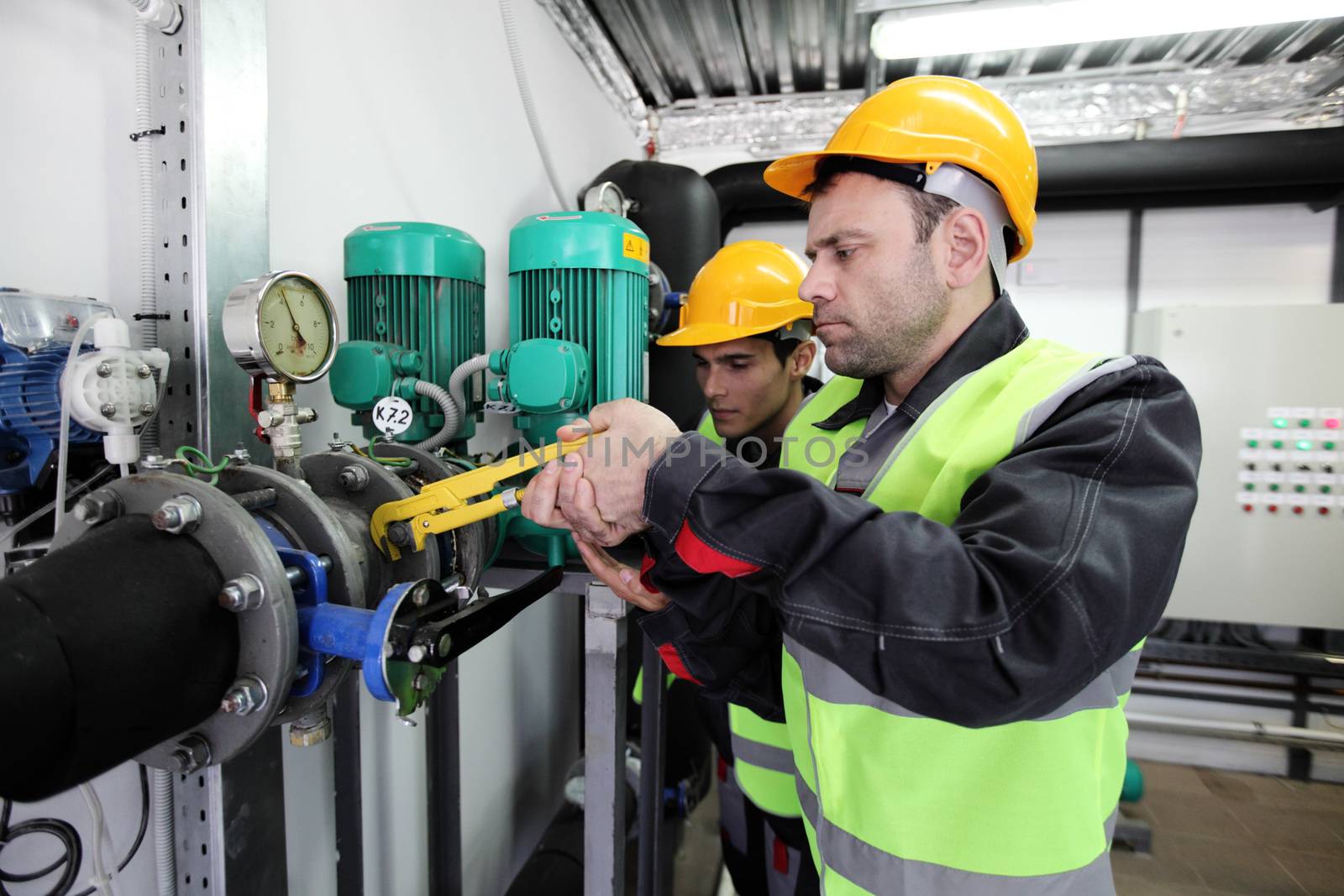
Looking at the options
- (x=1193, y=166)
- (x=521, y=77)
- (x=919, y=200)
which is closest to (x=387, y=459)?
(x=919, y=200)

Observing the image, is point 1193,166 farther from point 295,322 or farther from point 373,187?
point 295,322

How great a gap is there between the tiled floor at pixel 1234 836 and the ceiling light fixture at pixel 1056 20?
104 inches

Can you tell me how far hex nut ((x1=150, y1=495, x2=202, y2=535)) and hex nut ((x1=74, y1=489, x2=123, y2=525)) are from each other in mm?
48

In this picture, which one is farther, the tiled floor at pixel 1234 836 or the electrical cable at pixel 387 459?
the tiled floor at pixel 1234 836

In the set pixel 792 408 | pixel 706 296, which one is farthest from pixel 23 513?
pixel 792 408

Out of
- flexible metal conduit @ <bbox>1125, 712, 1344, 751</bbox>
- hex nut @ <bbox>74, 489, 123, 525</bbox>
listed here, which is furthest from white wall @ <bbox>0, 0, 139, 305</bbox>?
flexible metal conduit @ <bbox>1125, 712, 1344, 751</bbox>

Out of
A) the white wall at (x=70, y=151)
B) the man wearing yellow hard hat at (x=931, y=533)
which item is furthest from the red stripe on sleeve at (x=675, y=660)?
the white wall at (x=70, y=151)

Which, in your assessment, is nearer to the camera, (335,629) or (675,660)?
(335,629)

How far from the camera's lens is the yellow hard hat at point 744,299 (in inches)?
63.8

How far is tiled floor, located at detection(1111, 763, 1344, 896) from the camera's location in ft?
6.99

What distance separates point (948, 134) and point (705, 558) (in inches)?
25.1

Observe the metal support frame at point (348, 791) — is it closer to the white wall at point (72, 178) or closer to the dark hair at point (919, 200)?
the white wall at point (72, 178)

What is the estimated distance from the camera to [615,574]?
91cm

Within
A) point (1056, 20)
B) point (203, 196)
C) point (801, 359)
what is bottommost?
point (801, 359)
